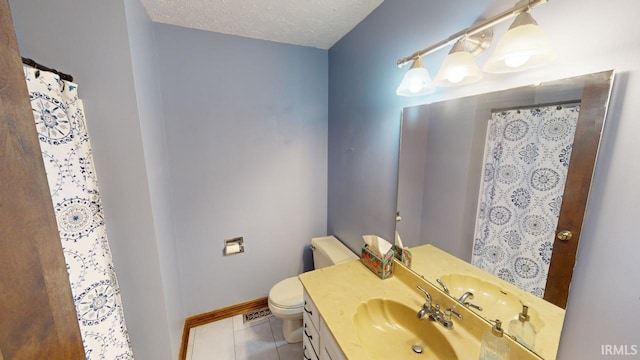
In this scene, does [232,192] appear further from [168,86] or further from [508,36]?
[508,36]

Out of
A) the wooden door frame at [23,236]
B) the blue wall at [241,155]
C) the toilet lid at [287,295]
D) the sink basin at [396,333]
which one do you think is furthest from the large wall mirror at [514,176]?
the wooden door frame at [23,236]

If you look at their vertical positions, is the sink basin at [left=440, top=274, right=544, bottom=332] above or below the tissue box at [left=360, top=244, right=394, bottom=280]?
above

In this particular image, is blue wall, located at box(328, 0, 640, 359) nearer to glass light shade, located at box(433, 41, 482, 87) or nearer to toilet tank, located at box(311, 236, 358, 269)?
glass light shade, located at box(433, 41, 482, 87)

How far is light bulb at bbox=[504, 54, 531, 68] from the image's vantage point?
664mm

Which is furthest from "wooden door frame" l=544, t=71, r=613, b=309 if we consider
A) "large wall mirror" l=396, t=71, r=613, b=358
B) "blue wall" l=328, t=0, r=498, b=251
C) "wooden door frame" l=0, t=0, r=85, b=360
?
"wooden door frame" l=0, t=0, r=85, b=360

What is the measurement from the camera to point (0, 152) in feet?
1.31

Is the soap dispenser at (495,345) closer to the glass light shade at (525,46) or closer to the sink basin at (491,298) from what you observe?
the sink basin at (491,298)

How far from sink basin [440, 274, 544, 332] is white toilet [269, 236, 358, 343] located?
853 millimetres

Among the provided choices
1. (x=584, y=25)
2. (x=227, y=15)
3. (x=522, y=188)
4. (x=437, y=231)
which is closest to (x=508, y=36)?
(x=584, y=25)

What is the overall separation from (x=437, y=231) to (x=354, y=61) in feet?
4.19

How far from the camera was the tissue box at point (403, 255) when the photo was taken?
1.23m

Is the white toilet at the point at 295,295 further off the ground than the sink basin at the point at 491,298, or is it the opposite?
the sink basin at the point at 491,298

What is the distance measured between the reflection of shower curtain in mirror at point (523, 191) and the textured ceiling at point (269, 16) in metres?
1.09

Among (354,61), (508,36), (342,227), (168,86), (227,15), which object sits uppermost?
(227,15)
